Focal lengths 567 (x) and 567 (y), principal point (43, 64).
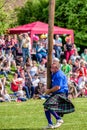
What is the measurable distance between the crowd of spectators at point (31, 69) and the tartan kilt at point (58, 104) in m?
6.88

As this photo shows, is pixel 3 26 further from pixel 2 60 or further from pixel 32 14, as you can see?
pixel 32 14

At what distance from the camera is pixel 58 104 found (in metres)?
10.7

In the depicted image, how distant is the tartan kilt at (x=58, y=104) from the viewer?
10.6 m

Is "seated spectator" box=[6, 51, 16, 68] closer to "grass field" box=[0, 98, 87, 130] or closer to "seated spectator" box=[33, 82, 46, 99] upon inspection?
"seated spectator" box=[33, 82, 46, 99]

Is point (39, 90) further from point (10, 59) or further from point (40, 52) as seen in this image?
point (40, 52)

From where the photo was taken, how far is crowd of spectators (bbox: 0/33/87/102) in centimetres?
1883

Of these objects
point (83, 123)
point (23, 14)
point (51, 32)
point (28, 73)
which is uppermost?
point (51, 32)

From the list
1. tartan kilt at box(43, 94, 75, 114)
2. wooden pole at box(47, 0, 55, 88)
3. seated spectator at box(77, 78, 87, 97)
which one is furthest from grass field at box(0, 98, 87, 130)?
seated spectator at box(77, 78, 87, 97)

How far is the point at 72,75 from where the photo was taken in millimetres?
21109

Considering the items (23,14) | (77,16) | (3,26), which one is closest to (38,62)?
(3,26)

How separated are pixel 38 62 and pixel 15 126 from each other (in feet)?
39.8

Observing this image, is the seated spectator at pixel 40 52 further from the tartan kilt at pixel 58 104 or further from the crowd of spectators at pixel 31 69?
the tartan kilt at pixel 58 104

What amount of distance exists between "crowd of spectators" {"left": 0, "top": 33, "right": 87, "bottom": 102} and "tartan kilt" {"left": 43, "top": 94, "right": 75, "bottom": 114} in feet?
22.6

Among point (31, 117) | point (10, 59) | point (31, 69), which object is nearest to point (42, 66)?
point (31, 69)
